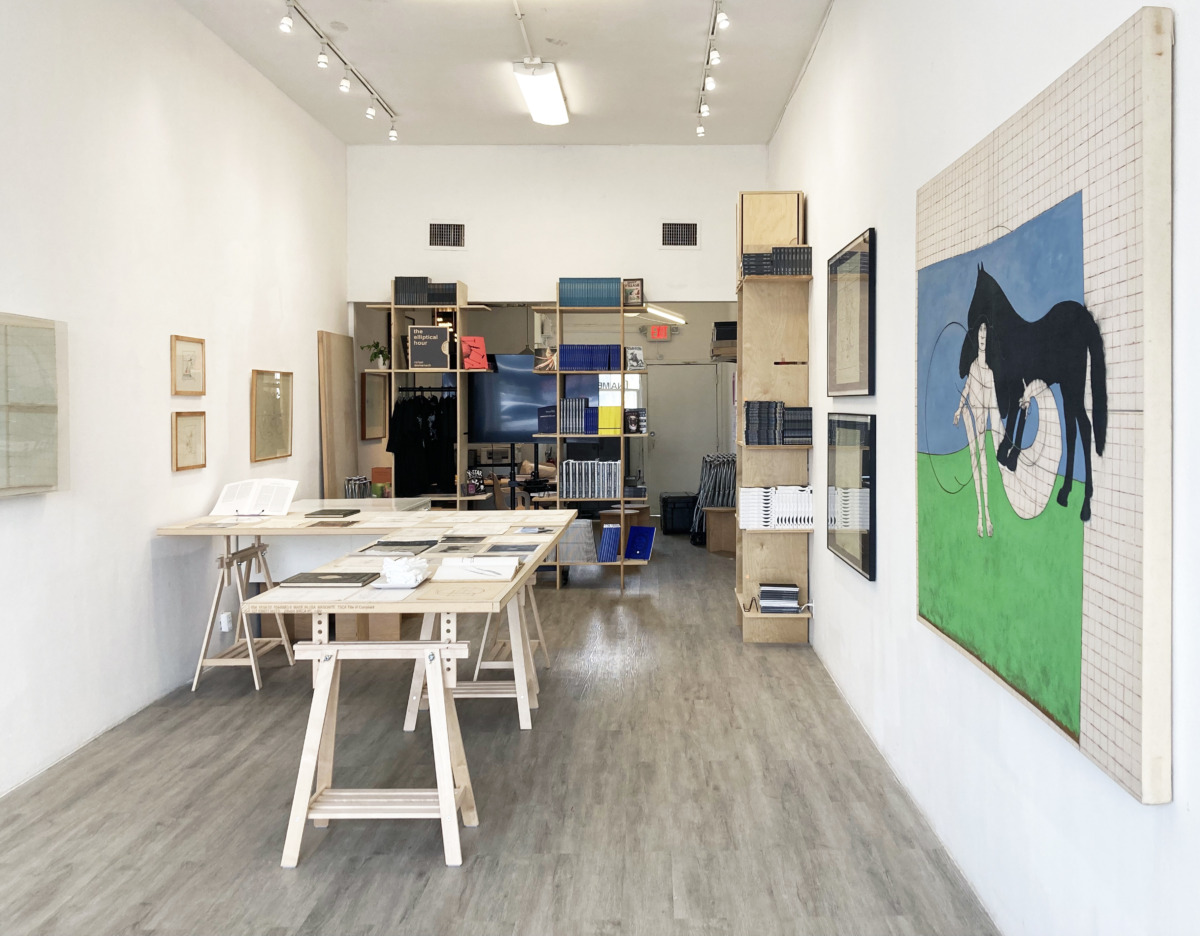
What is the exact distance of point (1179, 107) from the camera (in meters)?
1.74

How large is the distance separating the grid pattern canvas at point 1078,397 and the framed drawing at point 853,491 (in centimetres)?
120

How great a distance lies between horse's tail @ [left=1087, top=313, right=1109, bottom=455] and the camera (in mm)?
1934

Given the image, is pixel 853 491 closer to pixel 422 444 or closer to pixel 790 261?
pixel 790 261

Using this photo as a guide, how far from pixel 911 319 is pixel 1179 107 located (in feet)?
6.04

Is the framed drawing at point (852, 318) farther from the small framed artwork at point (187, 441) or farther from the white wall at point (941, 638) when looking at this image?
the small framed artwork at point (187, 441)

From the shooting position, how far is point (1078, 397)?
205 cm

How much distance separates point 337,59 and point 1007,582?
5633 millimetres

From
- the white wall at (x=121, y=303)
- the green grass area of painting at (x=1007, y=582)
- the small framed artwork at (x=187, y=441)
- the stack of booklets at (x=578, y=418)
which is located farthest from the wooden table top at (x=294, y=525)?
the green grass area of painting at (x=1007, y=582)

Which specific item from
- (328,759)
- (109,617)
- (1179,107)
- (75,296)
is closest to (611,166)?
(75,296)

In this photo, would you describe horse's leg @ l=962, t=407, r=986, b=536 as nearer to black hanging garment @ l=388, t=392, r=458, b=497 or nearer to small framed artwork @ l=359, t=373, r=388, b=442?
black hanging garment @ l=388, t=392, r=458, b=497

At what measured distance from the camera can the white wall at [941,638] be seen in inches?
68.2

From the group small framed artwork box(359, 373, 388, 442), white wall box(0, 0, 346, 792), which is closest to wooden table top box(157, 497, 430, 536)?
white wall box(0, 0, 346, 792)

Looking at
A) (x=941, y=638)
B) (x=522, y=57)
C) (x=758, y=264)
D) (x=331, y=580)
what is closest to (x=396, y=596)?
(x=331, y=580)

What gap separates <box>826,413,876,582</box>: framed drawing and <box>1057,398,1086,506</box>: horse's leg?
6.52 ft
